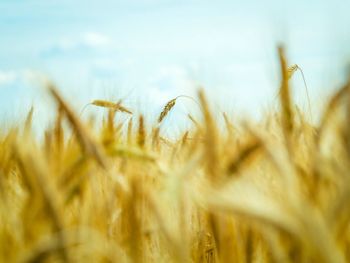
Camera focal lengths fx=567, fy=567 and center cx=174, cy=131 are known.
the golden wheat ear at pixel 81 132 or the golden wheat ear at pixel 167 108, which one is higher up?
the golden wheat ear at pixel 167 108

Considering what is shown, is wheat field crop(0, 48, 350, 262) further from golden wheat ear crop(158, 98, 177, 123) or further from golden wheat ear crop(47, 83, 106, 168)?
golden wheat ear crop(158, 98, 177, 123)

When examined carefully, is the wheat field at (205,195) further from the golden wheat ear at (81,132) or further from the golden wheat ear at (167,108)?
the golden wheat ear at (167,108)

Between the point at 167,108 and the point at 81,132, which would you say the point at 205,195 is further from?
the point at 167,108

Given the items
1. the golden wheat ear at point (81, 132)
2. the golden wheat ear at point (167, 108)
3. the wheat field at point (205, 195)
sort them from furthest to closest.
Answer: the golden wheat ear at point (167, 108) < the golden wheat ear at point (81, 132) < the wheat field at point (205, 195)

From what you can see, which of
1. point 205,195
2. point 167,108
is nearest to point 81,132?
point 205,195

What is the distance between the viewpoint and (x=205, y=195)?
901 millimetres

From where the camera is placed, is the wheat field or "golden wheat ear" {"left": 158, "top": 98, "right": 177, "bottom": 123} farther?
"golden wheat ear" {"left": 158, "top": 98, "right": 177, "bottom": 123}

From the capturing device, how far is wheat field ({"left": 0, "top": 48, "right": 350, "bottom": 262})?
2.69 feet

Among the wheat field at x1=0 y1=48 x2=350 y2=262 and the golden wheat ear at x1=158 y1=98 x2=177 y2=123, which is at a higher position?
the golden wheat ear at x1=158 y1=98 x2=177 y2=123

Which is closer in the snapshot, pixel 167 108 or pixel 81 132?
pixel 81 132

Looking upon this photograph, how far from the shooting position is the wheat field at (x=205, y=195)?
2.69ft

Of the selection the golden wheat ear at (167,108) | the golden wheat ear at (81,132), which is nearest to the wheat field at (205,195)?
the golden wheat ear at (81,132)

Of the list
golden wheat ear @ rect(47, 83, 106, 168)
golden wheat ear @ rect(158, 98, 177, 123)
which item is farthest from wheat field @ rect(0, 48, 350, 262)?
golden wheat ear @ rect(158, 98, 177, 123)

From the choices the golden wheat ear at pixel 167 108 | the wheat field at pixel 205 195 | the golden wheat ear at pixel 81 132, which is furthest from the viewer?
the golden wheat ear at pixel 167 108
